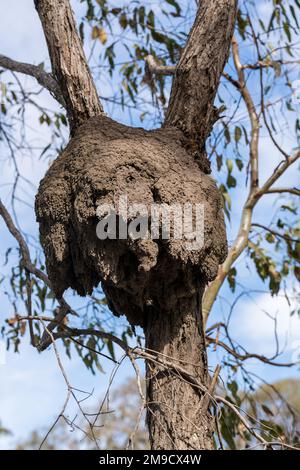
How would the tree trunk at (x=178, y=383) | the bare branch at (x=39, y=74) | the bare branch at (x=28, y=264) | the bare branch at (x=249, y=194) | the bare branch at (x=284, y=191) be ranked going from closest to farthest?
the tree trunk at (x=178, y=383), the bare branch at (x=28, y=264), the bare branch at (x=39, y=74), the bare branch at (x=249, y=194), the bare branch at (x=284, y=191)

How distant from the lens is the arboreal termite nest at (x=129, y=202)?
349cm

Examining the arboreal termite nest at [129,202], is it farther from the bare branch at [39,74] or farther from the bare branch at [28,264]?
the bare branch at [39,74]

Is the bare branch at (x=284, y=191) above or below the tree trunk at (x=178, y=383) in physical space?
→ above

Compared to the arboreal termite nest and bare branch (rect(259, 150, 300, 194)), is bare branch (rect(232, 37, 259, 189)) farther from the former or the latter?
the arboreal termite nest

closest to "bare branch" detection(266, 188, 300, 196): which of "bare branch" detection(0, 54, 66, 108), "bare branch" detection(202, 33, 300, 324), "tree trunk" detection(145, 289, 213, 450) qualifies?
"bare branch" detection(202, 33, 300, 324)

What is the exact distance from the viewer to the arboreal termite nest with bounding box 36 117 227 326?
349 cm

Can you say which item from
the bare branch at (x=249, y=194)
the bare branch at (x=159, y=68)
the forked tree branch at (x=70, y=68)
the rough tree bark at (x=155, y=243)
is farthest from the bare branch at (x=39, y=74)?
the bare branch at (x=249, y=194)

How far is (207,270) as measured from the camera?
365 centimetres

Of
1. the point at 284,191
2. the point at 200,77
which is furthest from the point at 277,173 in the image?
the point at 200,77

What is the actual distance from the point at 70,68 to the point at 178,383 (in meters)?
1.83

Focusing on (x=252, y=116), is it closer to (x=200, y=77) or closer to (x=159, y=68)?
(x=159, y=68)

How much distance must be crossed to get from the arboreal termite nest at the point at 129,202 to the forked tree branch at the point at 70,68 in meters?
0.29

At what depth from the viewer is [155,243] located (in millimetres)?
3439
